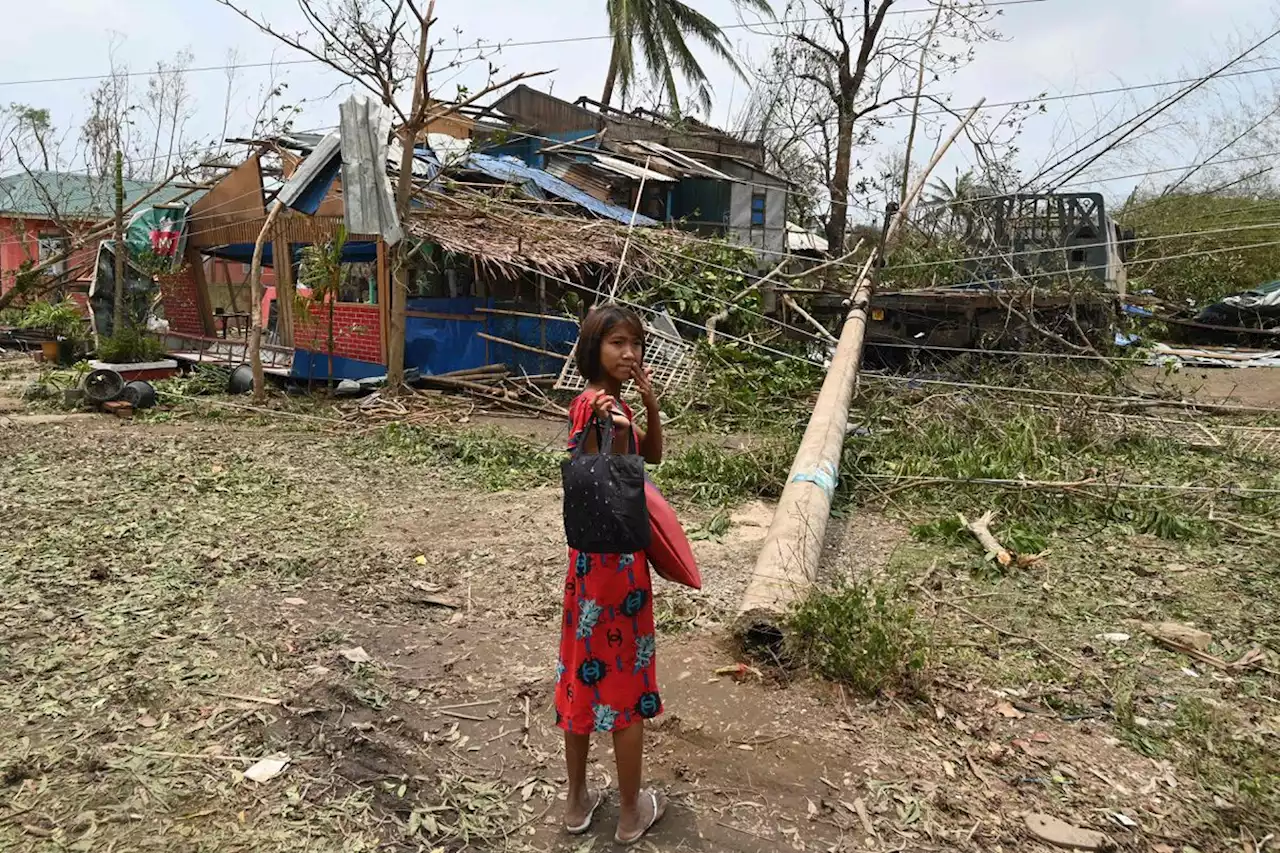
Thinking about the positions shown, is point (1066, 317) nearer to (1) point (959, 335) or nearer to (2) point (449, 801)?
(1) point (959, 335)

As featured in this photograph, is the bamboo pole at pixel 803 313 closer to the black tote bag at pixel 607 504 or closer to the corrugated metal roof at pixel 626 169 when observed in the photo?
the corrugated metal roof at pixel 626 169

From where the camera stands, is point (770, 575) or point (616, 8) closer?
point (770, 575)

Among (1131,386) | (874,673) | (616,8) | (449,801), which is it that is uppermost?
(616,8)

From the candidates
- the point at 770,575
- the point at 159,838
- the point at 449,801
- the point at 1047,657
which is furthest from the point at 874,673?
the point at 159,838

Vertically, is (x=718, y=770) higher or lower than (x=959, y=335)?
lower

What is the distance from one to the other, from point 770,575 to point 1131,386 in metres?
7.69

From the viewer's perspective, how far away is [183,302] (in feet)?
49.3

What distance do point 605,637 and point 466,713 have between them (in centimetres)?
107

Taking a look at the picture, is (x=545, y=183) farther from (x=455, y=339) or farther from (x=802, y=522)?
(x=802, y=522)

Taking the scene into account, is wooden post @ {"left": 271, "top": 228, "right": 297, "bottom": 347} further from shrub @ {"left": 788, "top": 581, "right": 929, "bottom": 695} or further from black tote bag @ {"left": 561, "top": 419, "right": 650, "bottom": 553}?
black tote bag @ {"left": 561, "top": 419, "right": 650, "bottom": 553}

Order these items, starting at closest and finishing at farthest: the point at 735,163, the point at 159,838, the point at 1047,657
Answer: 1. the point at 159,838
2. the point at 1047,657
3. the point at 735,163

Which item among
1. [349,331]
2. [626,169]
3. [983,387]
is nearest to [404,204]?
[349,331]

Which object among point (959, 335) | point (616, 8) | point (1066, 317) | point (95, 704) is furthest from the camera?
point (616, 8)

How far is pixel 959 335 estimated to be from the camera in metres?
10.2
